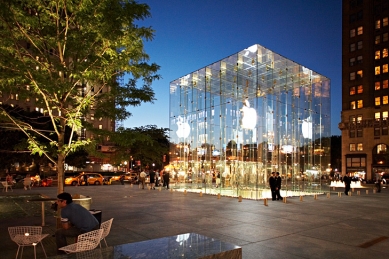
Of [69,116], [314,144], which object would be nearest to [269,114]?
[314,144]

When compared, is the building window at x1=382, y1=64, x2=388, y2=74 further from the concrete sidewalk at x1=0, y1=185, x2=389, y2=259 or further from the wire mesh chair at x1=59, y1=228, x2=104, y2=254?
the wire mesh chair at x1=59, y1=228, x2=104, y2=254

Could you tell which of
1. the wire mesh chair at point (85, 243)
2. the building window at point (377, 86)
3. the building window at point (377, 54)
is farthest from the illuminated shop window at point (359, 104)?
the wire mesh chair at point (85, 243)

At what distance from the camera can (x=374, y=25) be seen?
66.5 metres

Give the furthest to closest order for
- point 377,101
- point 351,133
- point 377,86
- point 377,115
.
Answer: point 351,133 → point 377,101 → point 377,86 → point 377,115

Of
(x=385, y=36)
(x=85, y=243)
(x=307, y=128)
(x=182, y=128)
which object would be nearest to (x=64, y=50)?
(x=85, y=243)

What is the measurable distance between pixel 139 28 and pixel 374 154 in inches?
2538

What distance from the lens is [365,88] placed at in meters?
65.9

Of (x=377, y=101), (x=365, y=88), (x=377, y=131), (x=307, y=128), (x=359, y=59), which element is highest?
(x=359, y=59)

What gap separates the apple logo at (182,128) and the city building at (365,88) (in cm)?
4827

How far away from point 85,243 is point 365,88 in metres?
71.1

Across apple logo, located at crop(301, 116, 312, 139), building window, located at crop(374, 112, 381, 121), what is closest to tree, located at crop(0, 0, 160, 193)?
apple logo, located at crop(301, 116, 312, 139)

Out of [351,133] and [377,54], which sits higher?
[377,54]

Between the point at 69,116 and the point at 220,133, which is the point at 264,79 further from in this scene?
the point at 69,116

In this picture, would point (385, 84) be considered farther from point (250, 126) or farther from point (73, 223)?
point (73, 223)
